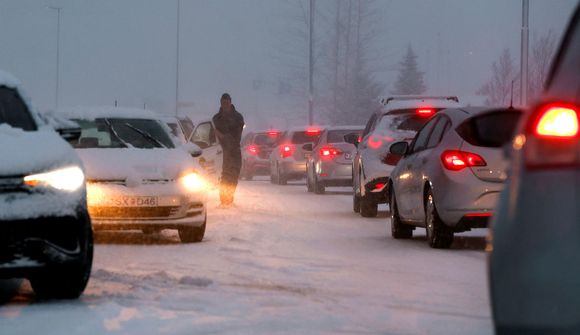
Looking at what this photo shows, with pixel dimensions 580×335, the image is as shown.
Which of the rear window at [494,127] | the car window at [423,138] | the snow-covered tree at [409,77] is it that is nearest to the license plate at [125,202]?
the car window at [423,138]

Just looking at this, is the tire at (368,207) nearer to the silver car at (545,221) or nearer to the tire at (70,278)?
the tire at (70,278)

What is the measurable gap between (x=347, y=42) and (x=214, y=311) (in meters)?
91.3

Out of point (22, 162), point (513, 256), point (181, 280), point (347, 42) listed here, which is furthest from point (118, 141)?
point (347, 42)

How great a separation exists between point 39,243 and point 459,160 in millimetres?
5613

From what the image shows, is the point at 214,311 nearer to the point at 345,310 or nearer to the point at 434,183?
the point at 345,310

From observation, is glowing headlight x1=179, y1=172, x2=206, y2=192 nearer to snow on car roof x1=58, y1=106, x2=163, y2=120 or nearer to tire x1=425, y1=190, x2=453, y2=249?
snow on car roof x1=58, y1=106, x2=163, y2=120

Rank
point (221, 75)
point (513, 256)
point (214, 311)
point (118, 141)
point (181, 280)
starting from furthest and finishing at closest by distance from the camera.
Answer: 1. point (221, 75)
2. point (118, 141)
3. point (181, 280)
4. point (214, 311)
5. point (513, 256)

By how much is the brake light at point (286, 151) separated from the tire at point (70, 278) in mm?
26316

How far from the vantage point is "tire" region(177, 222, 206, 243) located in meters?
14.6

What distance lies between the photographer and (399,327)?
786 centimetres

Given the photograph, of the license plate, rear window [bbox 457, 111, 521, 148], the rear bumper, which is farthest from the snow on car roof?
rear window [bbox 457, 111, 521, 148]

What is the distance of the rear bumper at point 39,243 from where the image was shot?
28.0 ft

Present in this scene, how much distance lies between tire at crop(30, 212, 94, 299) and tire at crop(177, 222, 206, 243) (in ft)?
17.0

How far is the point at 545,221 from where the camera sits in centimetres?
407
